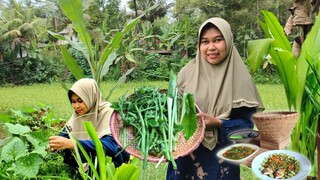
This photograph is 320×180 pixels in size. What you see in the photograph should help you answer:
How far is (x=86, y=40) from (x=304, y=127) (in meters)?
1.29

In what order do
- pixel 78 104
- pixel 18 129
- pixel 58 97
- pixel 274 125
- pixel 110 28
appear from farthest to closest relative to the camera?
pixel 110 28 < pixel 58 97 < pixel 78 104 < pixel 18 129 < pixel 274 125

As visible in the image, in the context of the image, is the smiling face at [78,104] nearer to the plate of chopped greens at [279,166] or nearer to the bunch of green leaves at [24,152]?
the bunch of green leaves at [24,152]

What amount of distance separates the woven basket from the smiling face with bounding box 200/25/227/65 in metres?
0.21

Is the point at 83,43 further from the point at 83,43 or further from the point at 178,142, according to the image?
the point at 178,142

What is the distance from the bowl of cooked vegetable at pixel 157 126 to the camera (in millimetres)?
1031

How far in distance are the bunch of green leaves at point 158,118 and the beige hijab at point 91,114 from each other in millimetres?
273

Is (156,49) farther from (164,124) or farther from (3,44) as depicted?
(164,124)

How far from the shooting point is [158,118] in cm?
107

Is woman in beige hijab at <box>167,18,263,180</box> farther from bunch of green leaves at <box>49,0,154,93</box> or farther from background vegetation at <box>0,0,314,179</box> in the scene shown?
background vegetation at <box>0,0,314,179</box>

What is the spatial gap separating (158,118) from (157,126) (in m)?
0.02

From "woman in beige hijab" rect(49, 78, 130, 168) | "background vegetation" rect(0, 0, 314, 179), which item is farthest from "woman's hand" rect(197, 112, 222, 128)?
"background vegetation" rect(0, 0, 314, 179)

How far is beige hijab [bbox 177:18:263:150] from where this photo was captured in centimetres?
114

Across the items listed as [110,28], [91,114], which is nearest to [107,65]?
[91,114]


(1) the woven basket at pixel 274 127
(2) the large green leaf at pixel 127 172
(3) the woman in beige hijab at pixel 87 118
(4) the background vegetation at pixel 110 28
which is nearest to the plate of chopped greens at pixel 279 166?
(1) the woven basket at pixel 274 127
